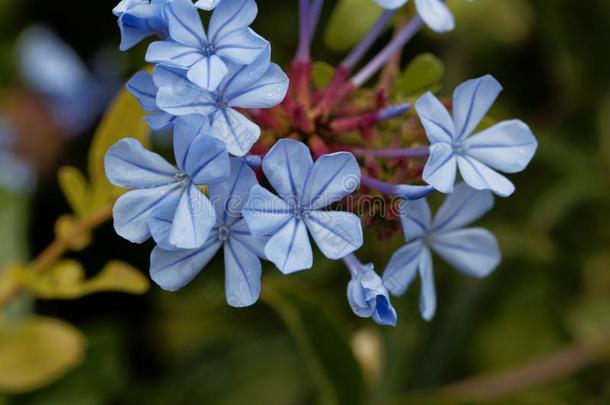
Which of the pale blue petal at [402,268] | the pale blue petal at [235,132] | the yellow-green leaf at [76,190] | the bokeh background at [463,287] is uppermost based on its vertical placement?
A: the pale blue petal at [235,132]

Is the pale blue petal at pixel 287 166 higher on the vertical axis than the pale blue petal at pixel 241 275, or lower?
higher

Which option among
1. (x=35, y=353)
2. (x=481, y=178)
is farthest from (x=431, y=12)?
(x=35, y=353)

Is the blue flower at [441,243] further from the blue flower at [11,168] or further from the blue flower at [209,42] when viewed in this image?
the blue flower at [11,168]

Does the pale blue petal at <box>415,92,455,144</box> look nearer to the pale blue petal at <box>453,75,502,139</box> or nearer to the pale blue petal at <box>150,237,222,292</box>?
the pale blue petal at <box>453,75,502,139</box>

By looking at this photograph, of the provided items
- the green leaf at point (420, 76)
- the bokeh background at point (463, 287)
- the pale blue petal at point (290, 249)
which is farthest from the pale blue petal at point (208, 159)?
the bokeh background at point (463, 287)

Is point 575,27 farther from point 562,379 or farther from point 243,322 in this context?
point 243,322

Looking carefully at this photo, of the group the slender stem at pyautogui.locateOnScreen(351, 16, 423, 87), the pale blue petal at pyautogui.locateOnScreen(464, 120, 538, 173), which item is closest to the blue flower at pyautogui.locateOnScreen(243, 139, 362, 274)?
the pale blue petal at pyautogui.locateOnScreen(464, 120, 538, 173)

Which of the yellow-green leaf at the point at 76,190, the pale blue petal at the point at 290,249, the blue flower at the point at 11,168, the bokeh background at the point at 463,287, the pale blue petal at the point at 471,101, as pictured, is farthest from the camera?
the blue flower at the point at 11,168
